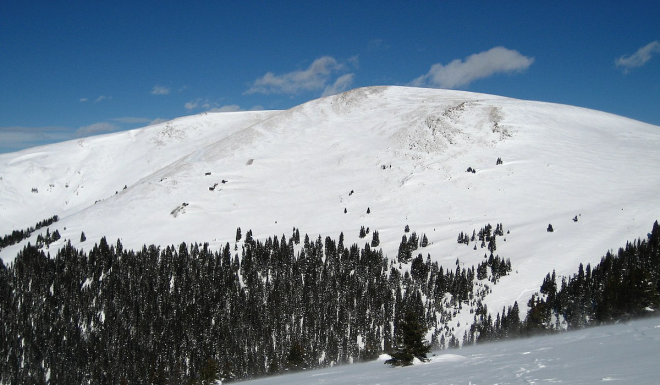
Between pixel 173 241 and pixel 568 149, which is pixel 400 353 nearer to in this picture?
pixel 173 241

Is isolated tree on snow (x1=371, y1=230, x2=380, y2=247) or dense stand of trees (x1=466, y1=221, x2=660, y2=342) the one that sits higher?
isolated tree on snow (x1=371, y1=230, x2=380, y2=247)

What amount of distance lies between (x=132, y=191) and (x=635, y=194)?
168 meters

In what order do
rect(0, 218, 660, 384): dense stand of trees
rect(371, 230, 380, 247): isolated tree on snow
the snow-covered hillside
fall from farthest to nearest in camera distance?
1. rect(371, 230, 380, 247): isolated tree on snow
2. the snow-covered hillside
3. rect(0, 218, 660, 384): dense stand of trees

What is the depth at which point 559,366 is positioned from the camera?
18016mm

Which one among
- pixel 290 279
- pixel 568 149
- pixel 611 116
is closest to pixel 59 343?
pixel 290 279

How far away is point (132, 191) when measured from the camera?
164 meters

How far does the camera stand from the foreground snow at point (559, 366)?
14906mm

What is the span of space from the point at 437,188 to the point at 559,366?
389 feet

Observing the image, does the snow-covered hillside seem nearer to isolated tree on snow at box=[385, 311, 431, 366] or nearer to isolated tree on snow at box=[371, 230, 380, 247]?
isolated tree on snow at box=[371, 230, 380, 247]

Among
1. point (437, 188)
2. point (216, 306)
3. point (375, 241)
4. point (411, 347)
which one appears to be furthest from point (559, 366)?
point (437, 188)

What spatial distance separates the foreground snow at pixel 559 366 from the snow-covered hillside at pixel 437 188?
5554cm

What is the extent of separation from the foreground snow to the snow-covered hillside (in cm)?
5554

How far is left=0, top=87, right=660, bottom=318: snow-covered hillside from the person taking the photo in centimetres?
9369

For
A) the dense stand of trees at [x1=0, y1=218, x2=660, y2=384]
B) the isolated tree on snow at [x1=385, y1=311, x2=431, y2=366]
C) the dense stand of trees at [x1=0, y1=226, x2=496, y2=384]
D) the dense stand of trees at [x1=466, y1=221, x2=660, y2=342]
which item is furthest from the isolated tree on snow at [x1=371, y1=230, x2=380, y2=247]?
the isolated tree on snow at [x1=385, y1=311, x2=431, y2=366]
